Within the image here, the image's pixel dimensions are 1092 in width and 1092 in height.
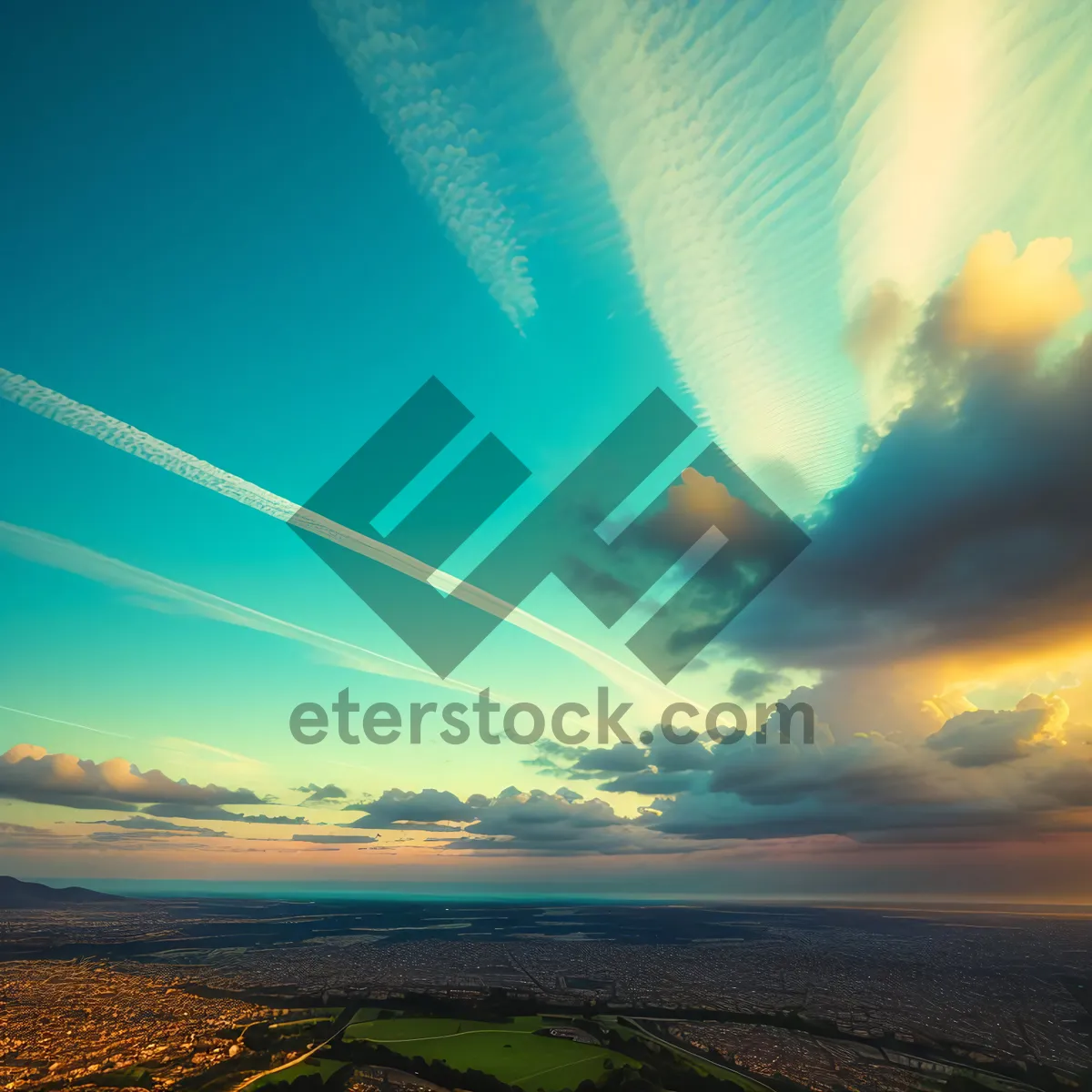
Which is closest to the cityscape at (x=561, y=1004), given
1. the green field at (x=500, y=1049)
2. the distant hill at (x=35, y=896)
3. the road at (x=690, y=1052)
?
the road at (x=690, y=1052)

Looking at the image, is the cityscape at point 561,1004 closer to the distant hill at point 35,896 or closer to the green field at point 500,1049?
the green field at point 500,1049

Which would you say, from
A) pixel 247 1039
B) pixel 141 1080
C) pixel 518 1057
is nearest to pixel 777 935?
pixel 518 1057

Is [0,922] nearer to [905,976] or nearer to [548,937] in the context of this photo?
[548,937]

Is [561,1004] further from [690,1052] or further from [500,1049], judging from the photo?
[690,1052]

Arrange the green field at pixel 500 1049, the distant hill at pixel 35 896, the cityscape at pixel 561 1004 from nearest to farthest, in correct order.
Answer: the green field at pixel 500 1049 < the cityscape at pixel 561 1004 < the distant hill at pixel 35 896

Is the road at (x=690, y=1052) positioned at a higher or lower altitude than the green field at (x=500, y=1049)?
lower

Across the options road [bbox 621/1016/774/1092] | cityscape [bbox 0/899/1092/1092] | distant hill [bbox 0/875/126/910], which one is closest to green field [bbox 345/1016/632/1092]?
cityscape [bbox 0/899/1092/1092]

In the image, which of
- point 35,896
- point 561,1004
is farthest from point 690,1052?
point 35,896
